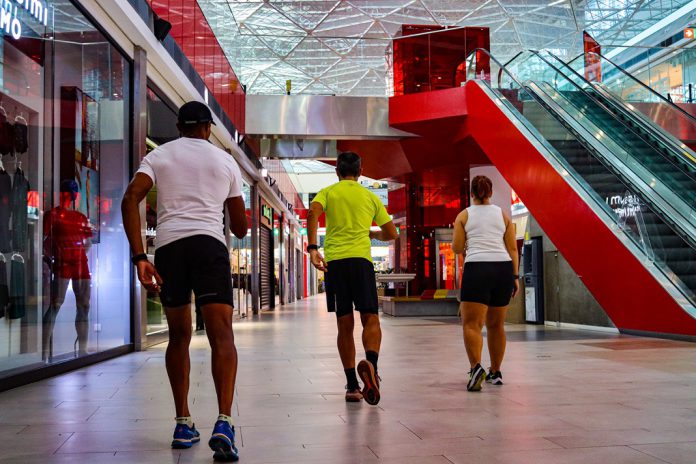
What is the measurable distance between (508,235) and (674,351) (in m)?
3.07

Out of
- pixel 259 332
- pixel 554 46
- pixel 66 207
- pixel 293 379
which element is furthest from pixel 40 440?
pixel 554 46

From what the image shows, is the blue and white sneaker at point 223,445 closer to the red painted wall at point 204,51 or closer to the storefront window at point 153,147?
the storefront window at point 153,147

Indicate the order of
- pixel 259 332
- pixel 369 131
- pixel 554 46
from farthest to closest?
pixel 554 46 → pixel 369 131 → pixel 259 332

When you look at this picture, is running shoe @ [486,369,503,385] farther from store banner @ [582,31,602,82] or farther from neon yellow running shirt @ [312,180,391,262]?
store banner @ [582,31,602,82]

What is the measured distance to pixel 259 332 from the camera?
1201 centimetres

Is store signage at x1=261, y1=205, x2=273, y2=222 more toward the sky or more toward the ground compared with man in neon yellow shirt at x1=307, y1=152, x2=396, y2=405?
more toward the sky

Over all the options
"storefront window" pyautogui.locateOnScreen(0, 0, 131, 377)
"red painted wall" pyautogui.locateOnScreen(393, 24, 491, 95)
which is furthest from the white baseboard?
"red painted wall" pyautogui.locateOnScreen(393, 24, 491, 95)

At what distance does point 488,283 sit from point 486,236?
1.12 ft

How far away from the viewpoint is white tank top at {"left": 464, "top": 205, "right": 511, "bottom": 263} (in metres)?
5.48

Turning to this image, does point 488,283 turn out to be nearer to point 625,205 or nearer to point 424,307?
point 625,205

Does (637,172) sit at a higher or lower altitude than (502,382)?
higher

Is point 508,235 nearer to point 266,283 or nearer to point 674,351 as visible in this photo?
point 674,351

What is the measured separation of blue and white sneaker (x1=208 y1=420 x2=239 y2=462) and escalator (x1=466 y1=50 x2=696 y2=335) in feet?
23.2

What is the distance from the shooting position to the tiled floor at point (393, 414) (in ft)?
10.3
